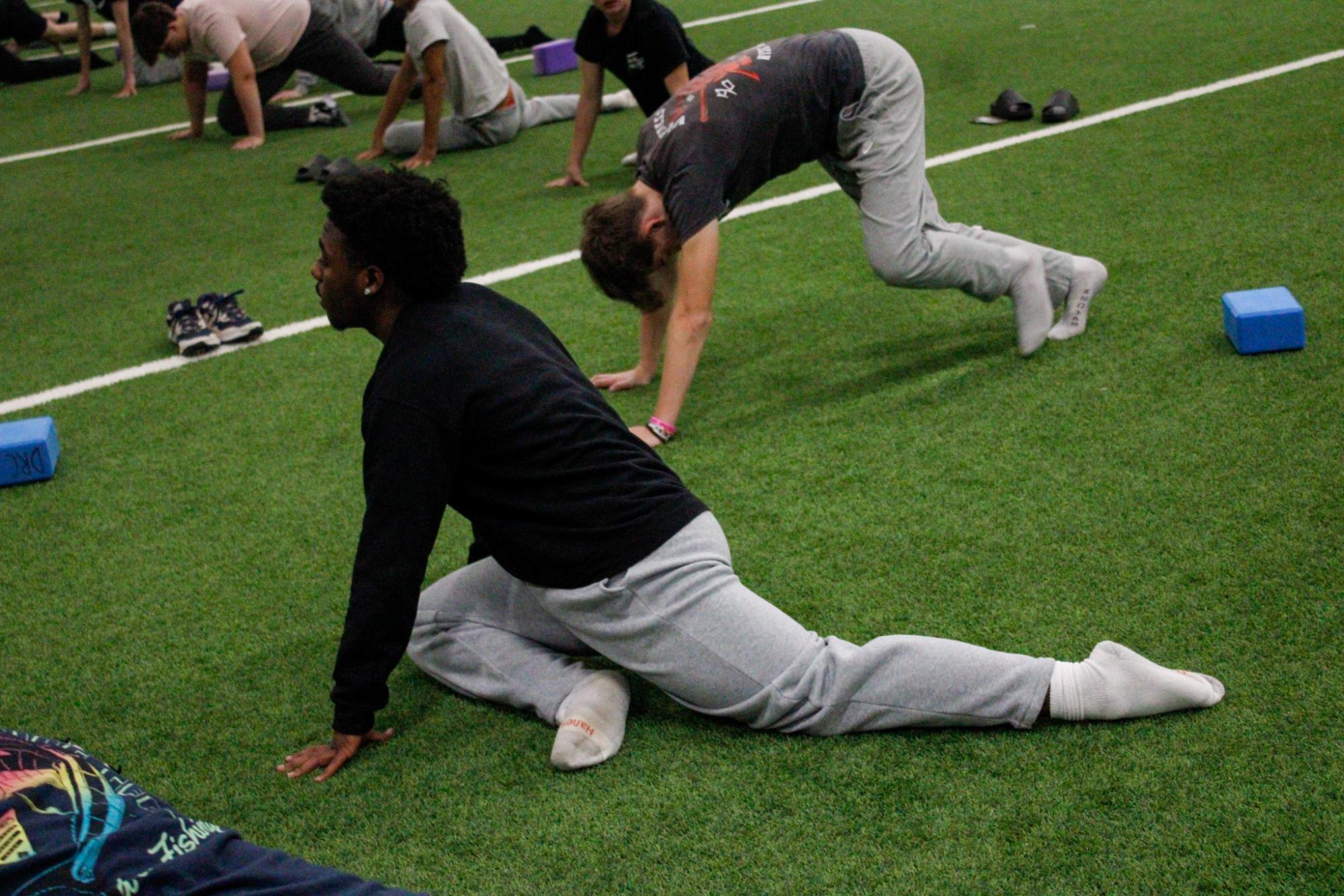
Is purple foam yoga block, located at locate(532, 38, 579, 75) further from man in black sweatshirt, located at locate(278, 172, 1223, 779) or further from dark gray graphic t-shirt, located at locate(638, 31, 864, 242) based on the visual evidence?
man in black sweatshirt, located at locate(278, 172, 1223, 779)

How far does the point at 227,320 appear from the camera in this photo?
5191 millimetres

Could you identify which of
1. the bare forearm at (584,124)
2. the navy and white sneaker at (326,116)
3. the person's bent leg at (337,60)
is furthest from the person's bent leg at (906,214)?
the navy and white sneaker at (326,116)

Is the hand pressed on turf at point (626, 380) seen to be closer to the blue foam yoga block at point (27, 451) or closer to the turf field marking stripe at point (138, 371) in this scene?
the turf field marking stripe at point (138, 371)

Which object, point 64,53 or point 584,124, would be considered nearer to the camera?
point 584,124

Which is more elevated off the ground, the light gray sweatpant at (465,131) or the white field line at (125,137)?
the light gray sweatpant at (465,131)

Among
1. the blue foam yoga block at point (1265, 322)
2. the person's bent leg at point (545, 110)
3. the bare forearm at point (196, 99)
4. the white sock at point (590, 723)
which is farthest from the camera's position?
the bare forearm at point (196, 99)

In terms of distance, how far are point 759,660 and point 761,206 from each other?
13.1 feet

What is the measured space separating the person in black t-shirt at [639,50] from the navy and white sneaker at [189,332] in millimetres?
2239

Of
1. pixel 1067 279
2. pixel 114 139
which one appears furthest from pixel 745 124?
pixel 114 139

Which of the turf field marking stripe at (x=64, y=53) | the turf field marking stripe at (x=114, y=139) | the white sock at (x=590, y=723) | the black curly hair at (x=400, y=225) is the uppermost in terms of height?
the black curly hair at (x=400, y=225)

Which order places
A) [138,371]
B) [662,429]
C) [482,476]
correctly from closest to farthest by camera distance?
[482,476] → [662,429] → [138,371]

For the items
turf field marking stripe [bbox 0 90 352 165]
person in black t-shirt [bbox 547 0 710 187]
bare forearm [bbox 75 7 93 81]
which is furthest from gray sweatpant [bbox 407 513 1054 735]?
bare forearm [bbox 75 7 93 81]

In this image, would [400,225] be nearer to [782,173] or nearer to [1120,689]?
[1120,689]

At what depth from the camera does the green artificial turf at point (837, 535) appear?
2400 millimetres
